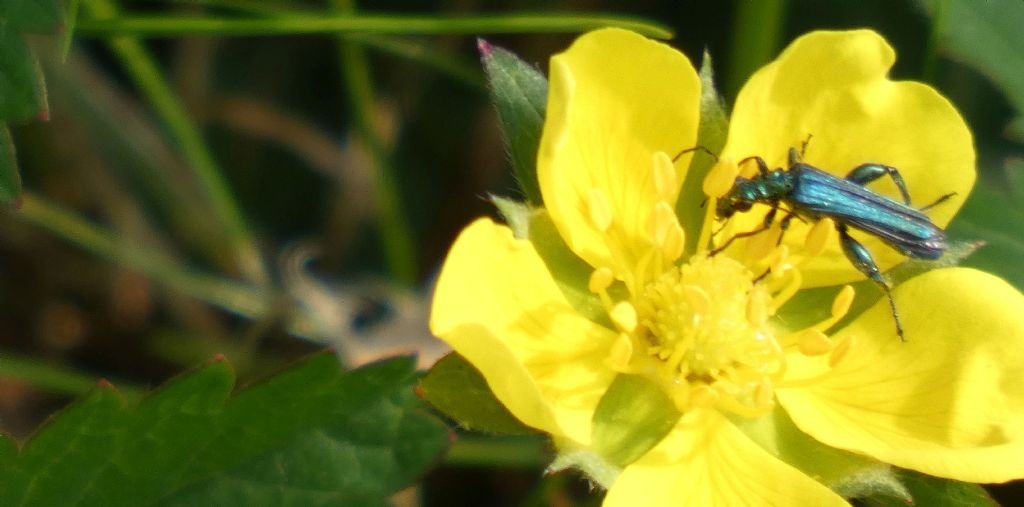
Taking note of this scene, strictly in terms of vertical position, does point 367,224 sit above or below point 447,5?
below

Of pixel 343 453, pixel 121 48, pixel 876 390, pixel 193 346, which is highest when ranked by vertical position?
pixel 121 48

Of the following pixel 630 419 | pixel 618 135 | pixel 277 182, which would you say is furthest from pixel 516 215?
pixel 277 182

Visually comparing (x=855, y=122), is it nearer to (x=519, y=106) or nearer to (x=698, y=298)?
(x=698, y=298)

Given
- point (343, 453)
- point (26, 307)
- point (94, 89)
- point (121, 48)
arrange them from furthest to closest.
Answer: point (26, 307) < point (94, 89) < point (121, 48) < point (343, 453)

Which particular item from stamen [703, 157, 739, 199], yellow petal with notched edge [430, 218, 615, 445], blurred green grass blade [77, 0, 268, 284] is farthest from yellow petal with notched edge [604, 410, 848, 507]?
blurred green grass blade [77, 0, 268, 284]

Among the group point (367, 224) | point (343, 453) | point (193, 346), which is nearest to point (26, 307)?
point (193, 346)

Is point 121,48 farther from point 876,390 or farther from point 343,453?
point 876,390
